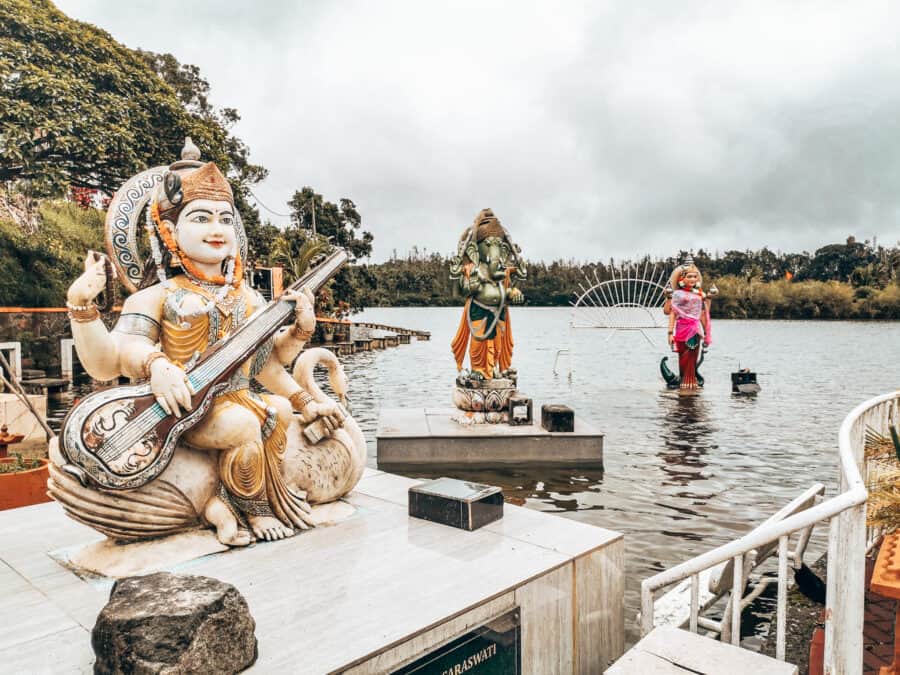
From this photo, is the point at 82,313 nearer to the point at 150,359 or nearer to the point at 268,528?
the point at 150,359

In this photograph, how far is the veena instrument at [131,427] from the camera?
10.7ft

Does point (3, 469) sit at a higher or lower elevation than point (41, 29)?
lower

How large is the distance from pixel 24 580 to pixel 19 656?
925 mm

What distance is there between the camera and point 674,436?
35.1ft

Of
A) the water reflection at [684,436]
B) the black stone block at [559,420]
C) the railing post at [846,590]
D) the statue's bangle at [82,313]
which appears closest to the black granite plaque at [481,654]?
the railing post at [846,590]

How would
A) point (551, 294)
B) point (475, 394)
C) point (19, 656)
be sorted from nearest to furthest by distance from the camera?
point (19, 656)
point (475, 394)
point (551, 294)

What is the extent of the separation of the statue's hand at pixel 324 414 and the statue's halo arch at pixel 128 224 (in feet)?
4.27

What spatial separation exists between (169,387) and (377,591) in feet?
5.06

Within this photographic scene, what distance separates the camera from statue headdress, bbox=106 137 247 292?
12.4ft

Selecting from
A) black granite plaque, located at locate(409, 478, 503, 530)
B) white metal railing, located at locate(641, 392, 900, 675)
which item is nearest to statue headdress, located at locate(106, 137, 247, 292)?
black granite plaque, located at locate(409, 478, 503, 530)

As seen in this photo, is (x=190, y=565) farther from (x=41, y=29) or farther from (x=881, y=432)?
(x=41, y=29)

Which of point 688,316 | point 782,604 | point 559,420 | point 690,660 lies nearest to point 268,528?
point 690,660

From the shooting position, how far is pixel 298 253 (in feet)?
93.4

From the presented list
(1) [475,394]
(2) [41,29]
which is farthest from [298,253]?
(1) [475,394]
